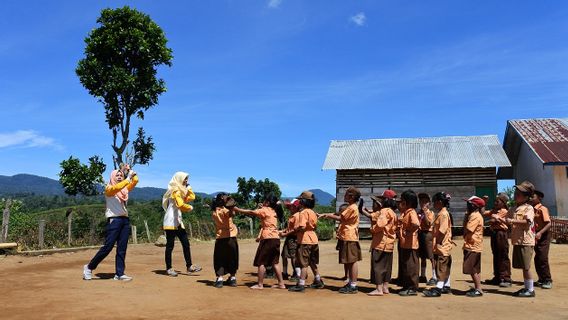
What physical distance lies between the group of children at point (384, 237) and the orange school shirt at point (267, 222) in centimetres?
2

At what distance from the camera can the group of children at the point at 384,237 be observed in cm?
667

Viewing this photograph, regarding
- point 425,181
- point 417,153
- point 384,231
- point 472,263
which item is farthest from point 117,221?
point 417,153

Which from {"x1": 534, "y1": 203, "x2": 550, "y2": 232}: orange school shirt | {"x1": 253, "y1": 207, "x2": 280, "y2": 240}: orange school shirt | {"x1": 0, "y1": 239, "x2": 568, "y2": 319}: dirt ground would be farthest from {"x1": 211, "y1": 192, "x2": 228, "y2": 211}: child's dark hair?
{"x1": 534, "y1": 203, "x2": 550, "y2": 232}: orange school shirt

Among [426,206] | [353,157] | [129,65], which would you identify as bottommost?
[426,206]

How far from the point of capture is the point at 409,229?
268 inches

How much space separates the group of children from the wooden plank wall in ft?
44.7

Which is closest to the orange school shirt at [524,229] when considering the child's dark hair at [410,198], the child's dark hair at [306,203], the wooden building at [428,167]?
the child's dark hair at [410,198]

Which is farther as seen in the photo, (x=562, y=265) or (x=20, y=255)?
(x=20, y=255)

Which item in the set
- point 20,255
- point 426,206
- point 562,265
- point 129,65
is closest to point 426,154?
point 562,265

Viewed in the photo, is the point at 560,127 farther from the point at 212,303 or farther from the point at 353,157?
the point at 212,303

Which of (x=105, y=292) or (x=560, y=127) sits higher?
(x=560, y=127)

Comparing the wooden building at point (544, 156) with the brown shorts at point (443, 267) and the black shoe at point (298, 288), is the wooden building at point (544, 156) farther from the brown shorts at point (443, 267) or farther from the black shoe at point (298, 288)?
the black shoe at point (298, 288)

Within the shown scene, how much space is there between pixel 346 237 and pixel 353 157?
15.9m

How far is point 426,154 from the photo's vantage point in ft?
72.0
